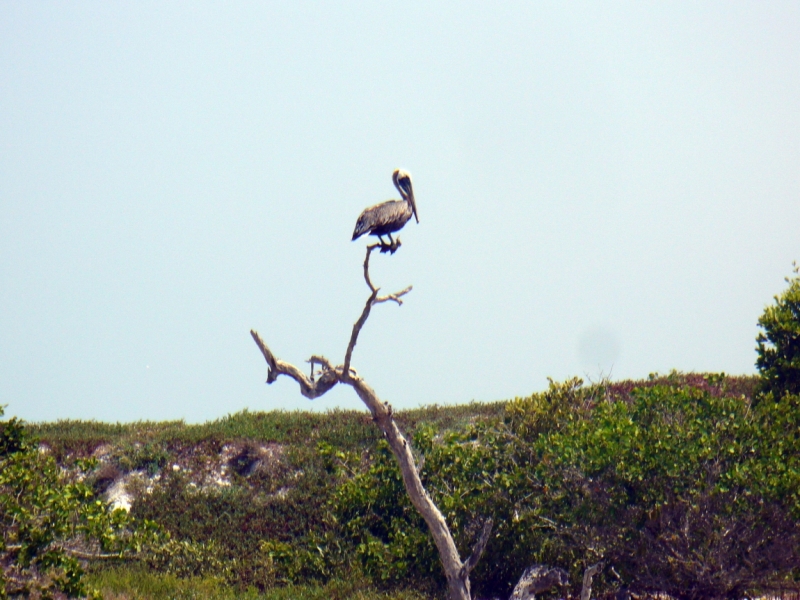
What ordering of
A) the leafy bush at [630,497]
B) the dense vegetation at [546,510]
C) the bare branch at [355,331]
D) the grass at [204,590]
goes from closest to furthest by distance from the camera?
1. the bare branch at [355,331]
2. the dense vegetation at [546,510]
3. the leafy bush at [630,497]
4. the grass at [204,590]

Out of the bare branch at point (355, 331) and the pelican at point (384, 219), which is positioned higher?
the pelican at point (384, 219)

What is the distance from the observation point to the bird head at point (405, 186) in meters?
10.9

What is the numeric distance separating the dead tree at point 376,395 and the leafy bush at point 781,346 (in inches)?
359

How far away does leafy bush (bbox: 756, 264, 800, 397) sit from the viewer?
16.8 metres

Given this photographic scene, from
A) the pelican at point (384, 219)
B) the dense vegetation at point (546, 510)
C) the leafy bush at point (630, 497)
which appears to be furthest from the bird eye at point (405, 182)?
the leafy bush at point (630, 497)

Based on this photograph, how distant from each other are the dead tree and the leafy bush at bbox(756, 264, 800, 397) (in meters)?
9.12

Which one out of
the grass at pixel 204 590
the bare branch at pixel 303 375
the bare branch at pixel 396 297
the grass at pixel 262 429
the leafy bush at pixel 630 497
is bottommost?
the grass at pixel 204 590

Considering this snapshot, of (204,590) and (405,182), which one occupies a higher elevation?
(405,182)

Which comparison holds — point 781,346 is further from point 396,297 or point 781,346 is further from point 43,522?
point 43,522

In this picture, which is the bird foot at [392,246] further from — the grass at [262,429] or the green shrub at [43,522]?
the grass at [262,429]

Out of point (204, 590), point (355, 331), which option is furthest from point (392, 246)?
point (204, 590)

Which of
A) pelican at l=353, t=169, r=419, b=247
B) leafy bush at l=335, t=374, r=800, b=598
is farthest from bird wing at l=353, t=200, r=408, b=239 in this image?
leafy bush at l=335, t=374, r=800, b=598

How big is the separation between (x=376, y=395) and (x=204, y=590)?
7001mm

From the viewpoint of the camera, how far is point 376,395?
10.2 meters
